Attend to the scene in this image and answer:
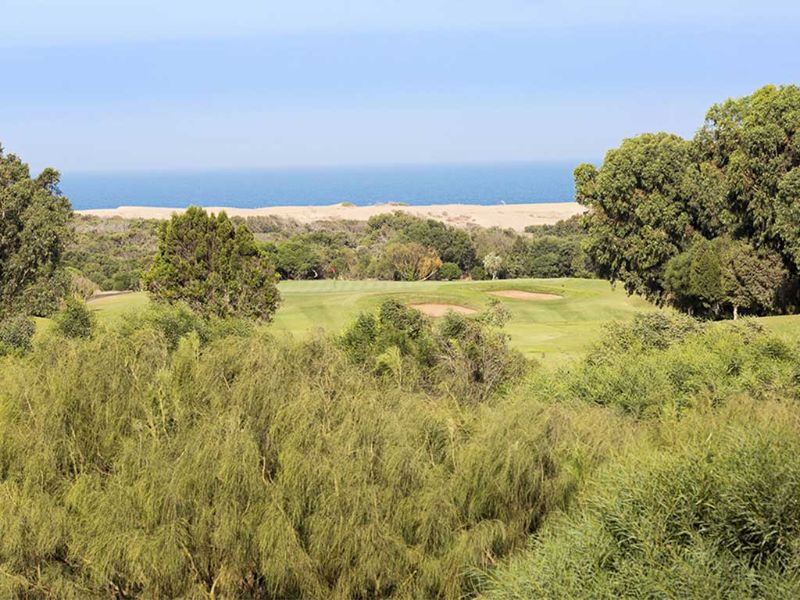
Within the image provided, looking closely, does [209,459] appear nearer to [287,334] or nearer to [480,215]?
[287,334]

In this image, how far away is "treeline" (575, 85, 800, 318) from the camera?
35.1 m

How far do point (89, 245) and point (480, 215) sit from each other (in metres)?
86.5

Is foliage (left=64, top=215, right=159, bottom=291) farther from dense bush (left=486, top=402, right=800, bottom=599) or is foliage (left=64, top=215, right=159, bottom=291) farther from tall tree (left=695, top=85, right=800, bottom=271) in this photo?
dense bush (left=486, top=402, right=800, bottom=599)

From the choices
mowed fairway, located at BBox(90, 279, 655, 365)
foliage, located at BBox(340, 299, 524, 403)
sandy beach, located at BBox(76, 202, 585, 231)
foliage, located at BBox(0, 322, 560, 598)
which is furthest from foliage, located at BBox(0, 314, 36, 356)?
sandy beach, located at BBox(76, 202, 585, 231)

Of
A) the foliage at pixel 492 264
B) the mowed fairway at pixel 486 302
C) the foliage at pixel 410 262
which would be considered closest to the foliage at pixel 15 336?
the mowed fairway at pixel 486 302

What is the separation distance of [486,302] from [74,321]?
958 inches

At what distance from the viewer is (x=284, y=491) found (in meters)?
11.2

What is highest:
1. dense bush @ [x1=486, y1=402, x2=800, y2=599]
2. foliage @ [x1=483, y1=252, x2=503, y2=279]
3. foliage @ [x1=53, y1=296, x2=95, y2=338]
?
foliage @ [x1=53, y1=296, x2=95, y2=338]

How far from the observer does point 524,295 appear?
56.9m

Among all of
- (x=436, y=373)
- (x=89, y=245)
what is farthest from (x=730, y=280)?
(x=89, y=245)

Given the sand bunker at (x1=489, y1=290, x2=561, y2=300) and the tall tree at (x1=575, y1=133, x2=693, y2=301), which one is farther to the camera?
the sand bunker at (x1=489, y1=290, x2=561, y2=300)

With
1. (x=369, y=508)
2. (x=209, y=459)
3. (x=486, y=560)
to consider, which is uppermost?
(x=209, y=459)

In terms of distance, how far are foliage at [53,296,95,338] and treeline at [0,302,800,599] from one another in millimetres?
10525

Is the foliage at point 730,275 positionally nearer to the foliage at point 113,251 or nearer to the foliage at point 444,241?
the foliage at point 113,251
